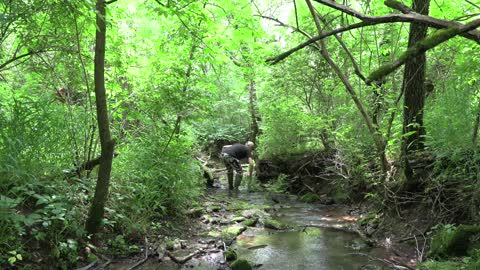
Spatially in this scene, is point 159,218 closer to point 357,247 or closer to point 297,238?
point 297,238

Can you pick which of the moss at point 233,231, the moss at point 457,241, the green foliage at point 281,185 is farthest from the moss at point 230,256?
the green foliage at point 281,185

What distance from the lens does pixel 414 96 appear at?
574 cm

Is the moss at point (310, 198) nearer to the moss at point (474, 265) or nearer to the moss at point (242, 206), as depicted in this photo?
the moss at point (242, 206)

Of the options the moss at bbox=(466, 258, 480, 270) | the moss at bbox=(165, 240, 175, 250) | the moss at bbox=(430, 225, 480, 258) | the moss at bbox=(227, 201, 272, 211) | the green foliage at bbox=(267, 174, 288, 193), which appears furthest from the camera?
the green foliage at bbox=(267, 174, 288, 193)

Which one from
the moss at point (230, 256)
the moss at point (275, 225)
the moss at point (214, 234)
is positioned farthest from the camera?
the moss at point (275, 225)

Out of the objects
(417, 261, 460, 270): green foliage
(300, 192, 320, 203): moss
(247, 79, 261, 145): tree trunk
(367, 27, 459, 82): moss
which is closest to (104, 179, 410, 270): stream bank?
(417, 261, 460, 270): green foliage

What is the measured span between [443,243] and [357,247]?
150 cm

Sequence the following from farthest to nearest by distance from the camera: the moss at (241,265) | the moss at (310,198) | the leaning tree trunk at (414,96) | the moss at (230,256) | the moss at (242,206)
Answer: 1. the moss at (310,198)
2. the moss at (242,206)
3. the leaning tree trunk at (414,96)
4. the moss at (230,256)
5. the moss at (241,265)

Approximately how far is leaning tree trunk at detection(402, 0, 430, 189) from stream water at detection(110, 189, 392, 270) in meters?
1.55

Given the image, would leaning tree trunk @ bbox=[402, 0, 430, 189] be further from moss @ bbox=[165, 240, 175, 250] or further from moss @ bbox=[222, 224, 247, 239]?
moss @ bbox=[165, 240, 175, 250]

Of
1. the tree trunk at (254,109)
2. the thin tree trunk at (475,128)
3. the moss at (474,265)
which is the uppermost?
the tree trunk at (254,109)

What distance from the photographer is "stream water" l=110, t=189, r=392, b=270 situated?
Result: 187 inches

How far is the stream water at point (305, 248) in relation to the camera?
4747 millimetres

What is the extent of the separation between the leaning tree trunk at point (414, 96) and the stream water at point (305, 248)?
5.09 ft
